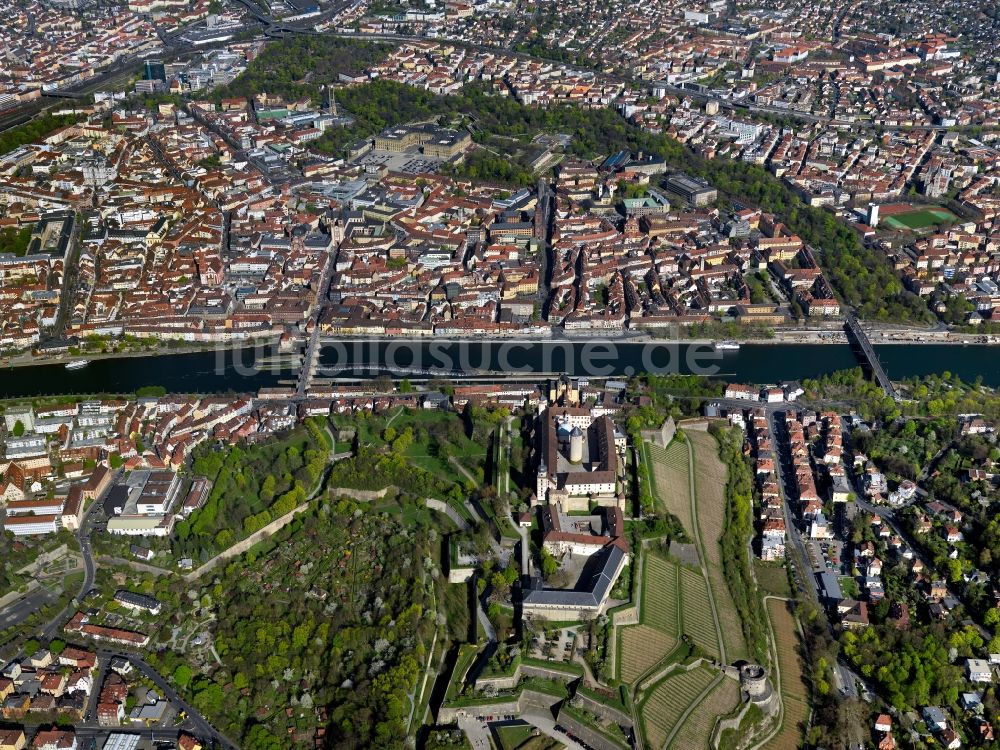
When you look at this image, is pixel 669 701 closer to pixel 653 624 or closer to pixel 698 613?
pixel 653 624

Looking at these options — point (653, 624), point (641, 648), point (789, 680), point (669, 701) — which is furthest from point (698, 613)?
point (669, 701)

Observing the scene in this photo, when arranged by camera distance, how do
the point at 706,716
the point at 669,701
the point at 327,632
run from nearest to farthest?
the point at 706,716, the point at 669,701, the point at 327,632

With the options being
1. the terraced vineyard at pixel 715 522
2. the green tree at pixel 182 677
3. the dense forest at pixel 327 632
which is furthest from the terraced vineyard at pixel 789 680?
the green tree at pixel 182 677

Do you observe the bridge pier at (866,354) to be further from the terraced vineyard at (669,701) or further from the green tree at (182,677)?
the green tree at (182,677)

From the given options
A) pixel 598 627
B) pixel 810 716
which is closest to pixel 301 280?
pixel 598 627

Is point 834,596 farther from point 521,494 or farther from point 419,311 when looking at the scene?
point 419,311

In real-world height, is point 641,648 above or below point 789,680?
above

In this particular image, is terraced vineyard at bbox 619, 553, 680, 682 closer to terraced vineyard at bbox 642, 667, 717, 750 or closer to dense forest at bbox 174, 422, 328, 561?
terraced vineyard at bbox 642, 667, 717, 750
